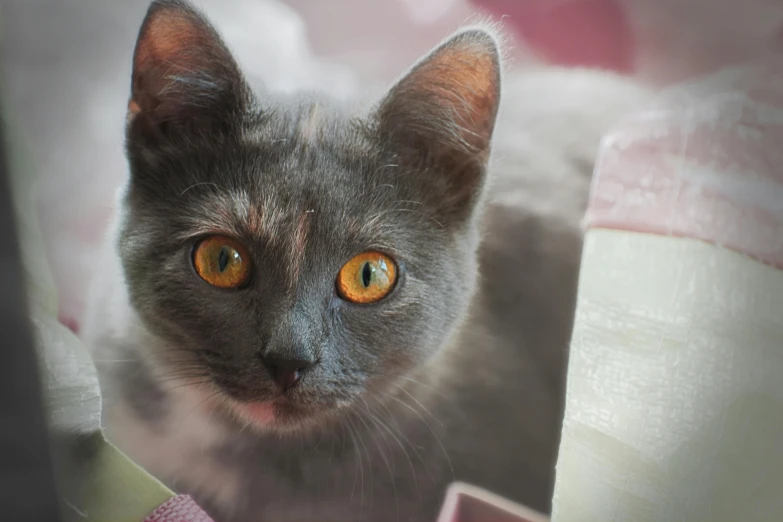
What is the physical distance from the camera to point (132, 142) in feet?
2.76

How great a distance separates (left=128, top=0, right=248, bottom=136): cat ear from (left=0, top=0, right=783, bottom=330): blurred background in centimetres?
3

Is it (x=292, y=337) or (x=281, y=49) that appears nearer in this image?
(x=292, y=337)

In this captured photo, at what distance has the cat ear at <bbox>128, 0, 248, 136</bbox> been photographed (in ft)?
2.61

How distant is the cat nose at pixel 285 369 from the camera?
0.73 metres

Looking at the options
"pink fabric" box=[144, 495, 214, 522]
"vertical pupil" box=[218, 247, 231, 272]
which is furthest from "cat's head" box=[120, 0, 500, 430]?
Result: "pink fabric" box=[144, 495, 214, 522]

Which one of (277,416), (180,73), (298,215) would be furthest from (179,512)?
(180,73)

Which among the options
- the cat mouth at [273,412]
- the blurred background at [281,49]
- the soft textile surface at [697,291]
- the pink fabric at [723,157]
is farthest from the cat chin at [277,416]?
the pink fabric at [723,157]

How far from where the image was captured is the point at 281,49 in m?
0.84

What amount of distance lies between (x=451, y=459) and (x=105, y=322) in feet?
1.81

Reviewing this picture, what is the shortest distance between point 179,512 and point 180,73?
63cm

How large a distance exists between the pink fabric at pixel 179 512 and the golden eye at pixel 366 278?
0.40 meters

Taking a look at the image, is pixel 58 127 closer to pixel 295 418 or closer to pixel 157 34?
pixel 157 34

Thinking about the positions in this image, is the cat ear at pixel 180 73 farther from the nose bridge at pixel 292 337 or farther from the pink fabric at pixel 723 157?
the pink fabric at pixel 723 157

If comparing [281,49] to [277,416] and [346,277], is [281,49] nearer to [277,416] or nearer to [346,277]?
[346,277]
